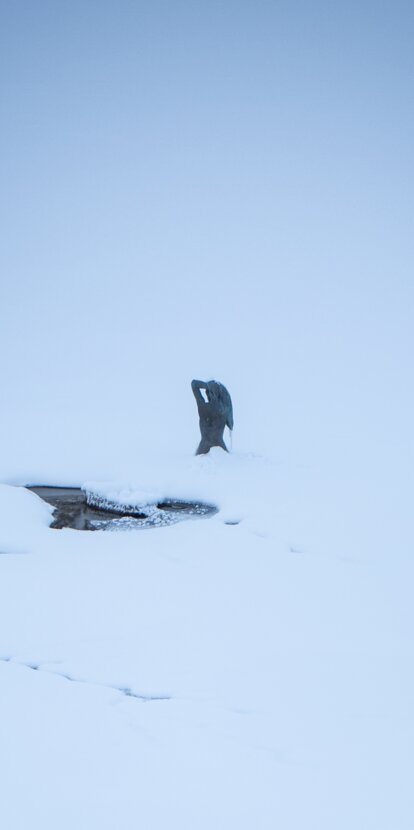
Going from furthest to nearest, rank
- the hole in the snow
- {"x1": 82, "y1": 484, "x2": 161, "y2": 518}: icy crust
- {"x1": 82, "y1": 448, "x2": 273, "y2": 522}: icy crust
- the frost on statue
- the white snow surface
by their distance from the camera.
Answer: the frost on statue, {"x1": 82, "y1": 484, "x2": 161, "y2": 518}: icy crust, {"x1": 82, "y1": 448, "x2": 273, "y2": 522}: icy crust, the hole in the snow, the white snow surface

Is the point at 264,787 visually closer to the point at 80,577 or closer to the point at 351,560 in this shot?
the point at 80,577

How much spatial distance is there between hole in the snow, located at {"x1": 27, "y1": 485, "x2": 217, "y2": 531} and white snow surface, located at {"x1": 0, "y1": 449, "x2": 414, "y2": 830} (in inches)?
28.0

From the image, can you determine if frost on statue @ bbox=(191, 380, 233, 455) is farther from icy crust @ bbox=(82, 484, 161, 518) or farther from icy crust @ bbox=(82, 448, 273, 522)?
icy crust @ bbox=(82, 484, 161, 518)

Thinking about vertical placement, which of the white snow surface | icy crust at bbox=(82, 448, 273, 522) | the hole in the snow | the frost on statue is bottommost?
the white snow surface

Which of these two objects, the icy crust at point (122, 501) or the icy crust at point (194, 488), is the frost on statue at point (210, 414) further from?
the icy crust at point (122, 501)

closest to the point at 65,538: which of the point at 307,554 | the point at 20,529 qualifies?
the point at 20,529

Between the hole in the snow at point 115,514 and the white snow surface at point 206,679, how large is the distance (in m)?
0.71

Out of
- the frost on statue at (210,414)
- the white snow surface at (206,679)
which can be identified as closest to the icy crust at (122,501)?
the white snow surface at (206,679)

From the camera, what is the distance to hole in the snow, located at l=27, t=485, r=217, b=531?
23.3ft

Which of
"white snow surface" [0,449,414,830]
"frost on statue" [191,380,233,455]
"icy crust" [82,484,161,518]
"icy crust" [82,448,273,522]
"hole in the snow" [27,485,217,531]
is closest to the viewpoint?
"white snow surface" [0,449,414,830]

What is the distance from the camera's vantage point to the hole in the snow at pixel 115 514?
710 cm

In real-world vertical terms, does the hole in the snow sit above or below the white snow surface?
above

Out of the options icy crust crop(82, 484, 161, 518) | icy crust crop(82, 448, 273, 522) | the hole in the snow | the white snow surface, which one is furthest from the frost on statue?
the white snow surface

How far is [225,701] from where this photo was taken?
3309mm
